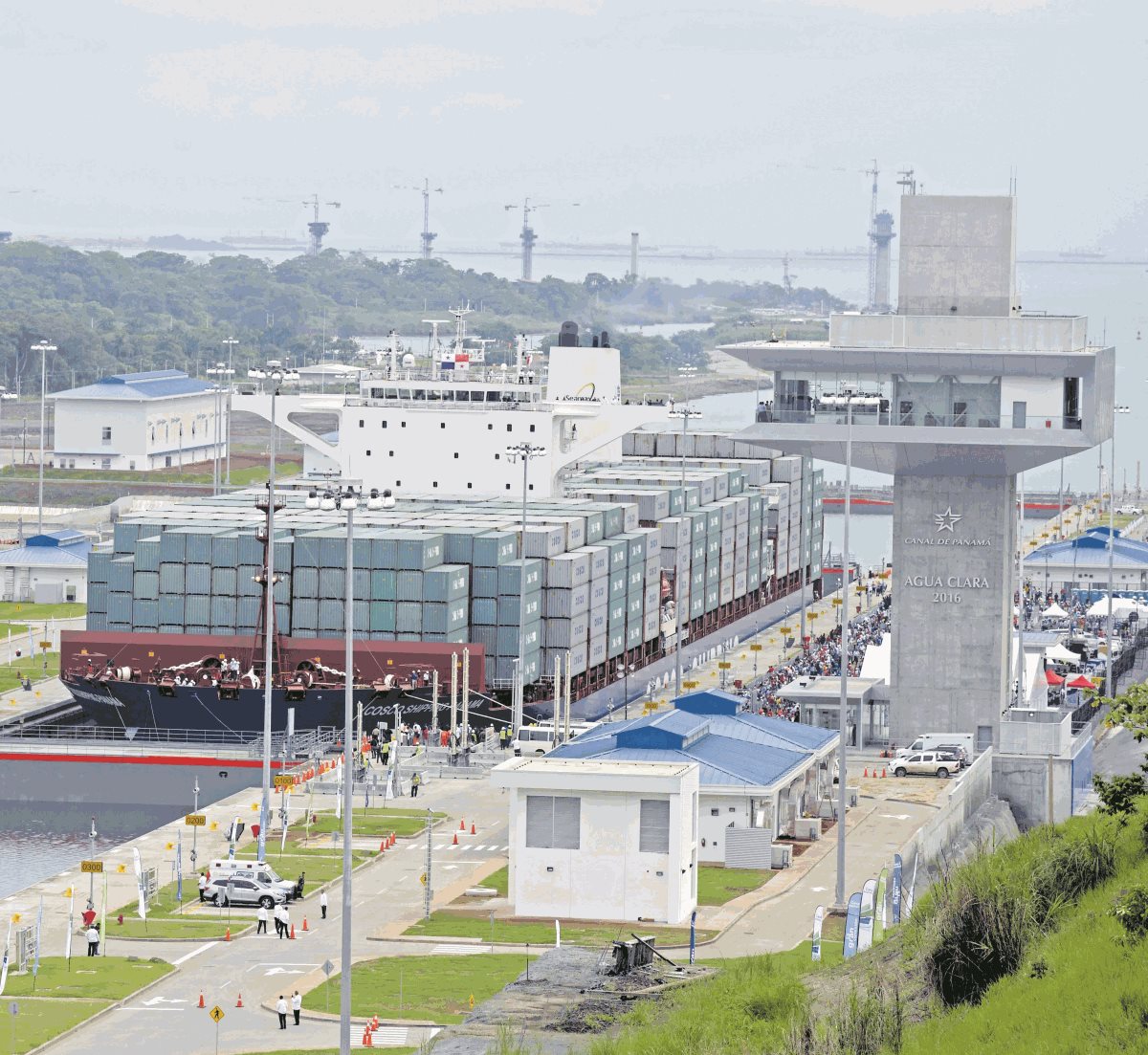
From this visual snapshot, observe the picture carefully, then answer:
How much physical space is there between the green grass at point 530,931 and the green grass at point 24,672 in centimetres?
3850

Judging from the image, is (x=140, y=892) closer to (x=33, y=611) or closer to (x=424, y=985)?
(x=424, y=985)

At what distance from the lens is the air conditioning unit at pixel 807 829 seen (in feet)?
220

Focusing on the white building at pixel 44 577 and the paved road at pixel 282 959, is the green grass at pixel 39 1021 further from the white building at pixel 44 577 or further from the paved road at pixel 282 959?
the white building at pixel 44 577

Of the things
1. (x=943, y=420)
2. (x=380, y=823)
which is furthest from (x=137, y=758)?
(x=943, y=420)

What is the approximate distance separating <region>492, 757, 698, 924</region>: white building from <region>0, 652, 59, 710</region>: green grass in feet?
127

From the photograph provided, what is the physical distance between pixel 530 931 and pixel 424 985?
566 cm

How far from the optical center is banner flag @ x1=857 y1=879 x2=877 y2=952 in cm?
4866

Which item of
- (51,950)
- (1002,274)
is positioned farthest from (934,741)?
(51,950)

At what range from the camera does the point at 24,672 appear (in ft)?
327

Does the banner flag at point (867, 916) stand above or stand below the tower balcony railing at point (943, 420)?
below

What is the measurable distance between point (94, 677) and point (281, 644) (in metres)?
5.90

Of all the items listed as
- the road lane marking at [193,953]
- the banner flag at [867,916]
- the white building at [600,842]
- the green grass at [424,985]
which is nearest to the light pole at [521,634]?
the white building at [600,842]

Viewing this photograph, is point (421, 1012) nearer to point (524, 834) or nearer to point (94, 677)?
point (524, 834)

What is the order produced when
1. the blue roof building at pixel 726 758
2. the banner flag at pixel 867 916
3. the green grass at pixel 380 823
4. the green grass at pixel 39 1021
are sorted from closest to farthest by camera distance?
the green grass at pixel 39 1021
the banner flag at pixel 867 916
the blue roof building at pixel 726 758
the green grass at pixel 380 823
